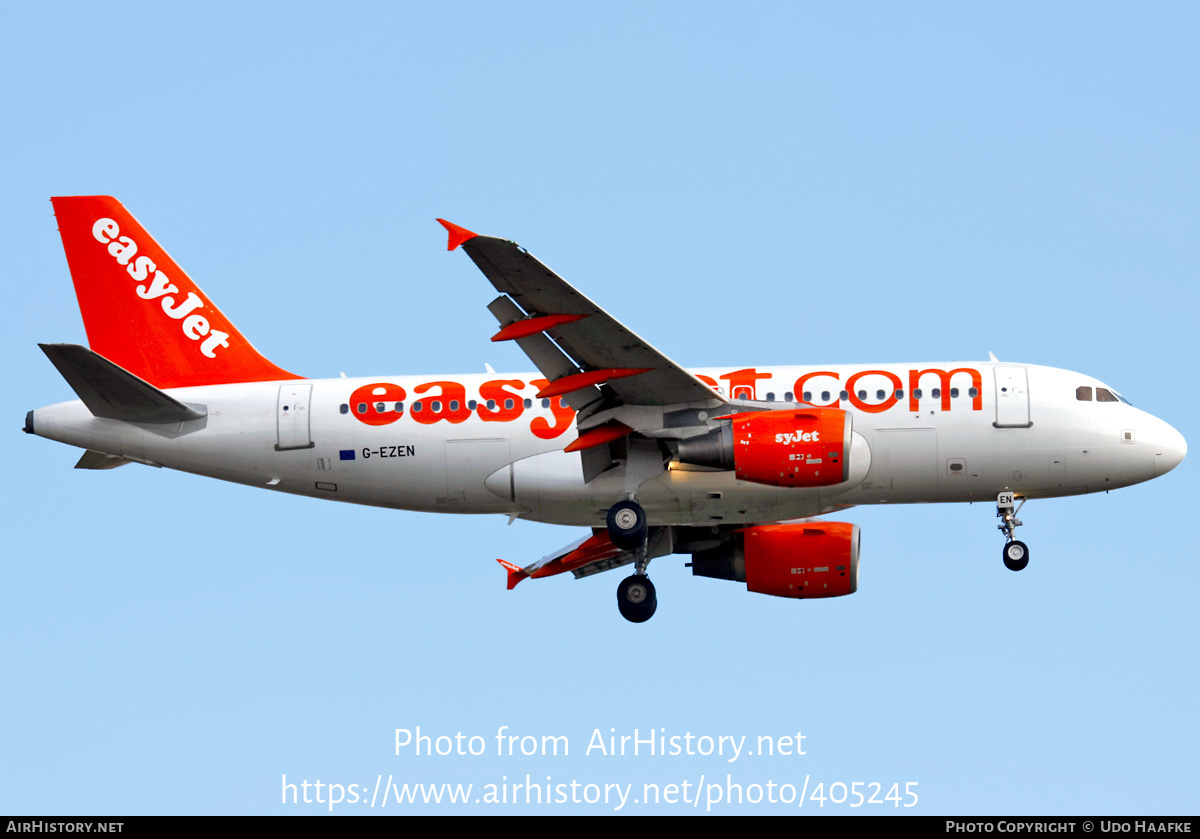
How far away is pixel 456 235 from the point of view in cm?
3070

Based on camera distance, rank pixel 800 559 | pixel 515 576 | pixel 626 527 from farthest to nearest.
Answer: pixel 515 576 < pixel 800 559 < pixel 626 527

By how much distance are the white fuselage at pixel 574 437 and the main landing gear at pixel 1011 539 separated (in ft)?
1.03

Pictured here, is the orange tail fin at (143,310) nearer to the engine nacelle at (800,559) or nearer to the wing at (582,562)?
the wing at (582,562)

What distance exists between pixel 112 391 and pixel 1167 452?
81.5 ft

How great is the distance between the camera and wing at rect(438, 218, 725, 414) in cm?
3209

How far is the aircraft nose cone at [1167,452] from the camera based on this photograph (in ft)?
125

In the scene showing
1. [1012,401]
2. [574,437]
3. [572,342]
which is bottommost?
[574,437]

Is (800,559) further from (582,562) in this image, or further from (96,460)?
(96,460)

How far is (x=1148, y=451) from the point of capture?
125 ft

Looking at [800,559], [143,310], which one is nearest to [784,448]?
[800,559]

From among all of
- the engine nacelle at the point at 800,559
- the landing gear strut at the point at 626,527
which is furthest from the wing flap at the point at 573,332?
the engine nacelle at the point at 800,559

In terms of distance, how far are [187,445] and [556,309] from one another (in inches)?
427
